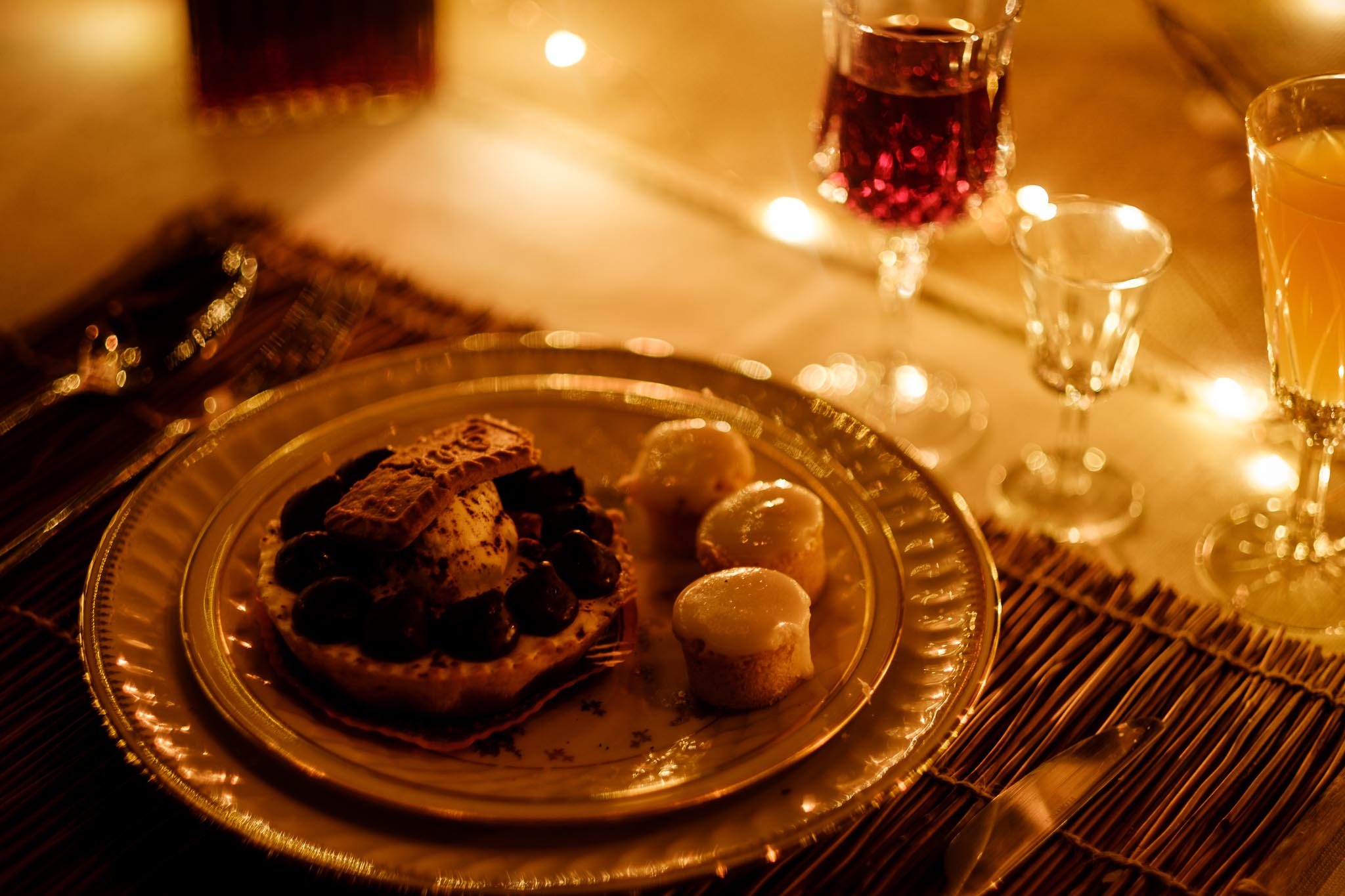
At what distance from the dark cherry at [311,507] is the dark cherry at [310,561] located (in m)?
0.04

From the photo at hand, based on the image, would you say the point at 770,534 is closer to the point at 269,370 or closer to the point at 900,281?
the point at 900,281

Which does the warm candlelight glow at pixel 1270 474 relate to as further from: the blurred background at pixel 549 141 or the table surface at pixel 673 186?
the blurred background at pixel 549 141

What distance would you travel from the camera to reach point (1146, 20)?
3018 millimetres

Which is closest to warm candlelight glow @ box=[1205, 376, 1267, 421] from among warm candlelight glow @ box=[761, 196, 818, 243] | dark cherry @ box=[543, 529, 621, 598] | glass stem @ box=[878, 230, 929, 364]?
glass stem @ box=[878, 230, 929, 364]

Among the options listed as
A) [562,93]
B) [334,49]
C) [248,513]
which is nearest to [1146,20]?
[562,93]

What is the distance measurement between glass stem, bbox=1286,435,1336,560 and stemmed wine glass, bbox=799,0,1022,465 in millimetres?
413

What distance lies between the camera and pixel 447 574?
1.25 meters

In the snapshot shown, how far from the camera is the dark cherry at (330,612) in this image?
1.18 m

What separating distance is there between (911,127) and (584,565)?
71 cm

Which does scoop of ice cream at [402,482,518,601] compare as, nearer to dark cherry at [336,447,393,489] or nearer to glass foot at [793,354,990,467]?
dark cherry at [336,447,393,489]

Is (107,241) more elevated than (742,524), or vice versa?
(742,524)

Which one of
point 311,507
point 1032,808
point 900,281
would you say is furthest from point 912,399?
point 311,507

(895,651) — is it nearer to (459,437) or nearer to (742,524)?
(742,524)

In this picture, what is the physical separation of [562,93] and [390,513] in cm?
171
